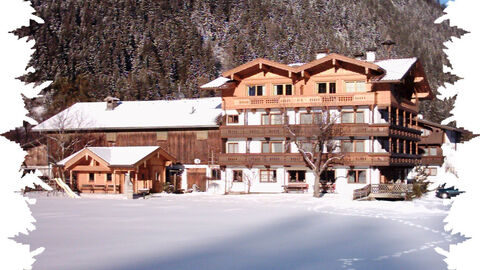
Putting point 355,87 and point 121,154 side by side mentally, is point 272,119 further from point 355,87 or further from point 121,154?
point 121,154

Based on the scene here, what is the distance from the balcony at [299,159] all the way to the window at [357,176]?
118cm

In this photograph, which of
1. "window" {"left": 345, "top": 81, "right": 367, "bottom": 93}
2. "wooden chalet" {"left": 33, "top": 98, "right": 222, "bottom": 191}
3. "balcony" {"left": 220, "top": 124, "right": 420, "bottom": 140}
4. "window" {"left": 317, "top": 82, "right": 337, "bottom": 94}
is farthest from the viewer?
"wooden chalet" {"left": 33, "top": 98, "right": 222, "bottom": 191}

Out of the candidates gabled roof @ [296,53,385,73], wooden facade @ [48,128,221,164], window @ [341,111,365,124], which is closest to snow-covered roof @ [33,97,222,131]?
wooden facade @ [48,128,221,164]

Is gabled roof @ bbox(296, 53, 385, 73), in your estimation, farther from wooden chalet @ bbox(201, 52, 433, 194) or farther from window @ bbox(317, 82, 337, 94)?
window @ bbox(317, 82, 337, 94)

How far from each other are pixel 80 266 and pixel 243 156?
37210 millimetres

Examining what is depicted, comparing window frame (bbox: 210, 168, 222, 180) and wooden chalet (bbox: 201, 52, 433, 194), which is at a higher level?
wooden chalet (bbox: 201, 52, 433, 194)

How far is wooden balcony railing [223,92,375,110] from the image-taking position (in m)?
46.4

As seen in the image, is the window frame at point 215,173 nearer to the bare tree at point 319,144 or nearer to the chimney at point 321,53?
the bare tree at point 319,144

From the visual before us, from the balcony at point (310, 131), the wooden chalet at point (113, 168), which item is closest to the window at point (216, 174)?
the balcony at point (310, 131)

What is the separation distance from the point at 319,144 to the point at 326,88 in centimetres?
656

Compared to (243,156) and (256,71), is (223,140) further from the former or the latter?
(256,71)

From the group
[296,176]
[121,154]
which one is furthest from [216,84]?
[296,176]

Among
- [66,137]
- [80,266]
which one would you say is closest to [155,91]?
[66,137]

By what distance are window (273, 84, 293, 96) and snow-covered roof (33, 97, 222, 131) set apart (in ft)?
21.5
